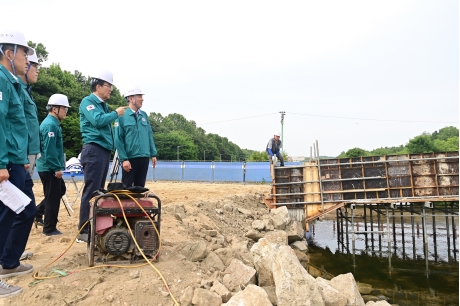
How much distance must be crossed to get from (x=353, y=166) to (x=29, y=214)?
1008 cm

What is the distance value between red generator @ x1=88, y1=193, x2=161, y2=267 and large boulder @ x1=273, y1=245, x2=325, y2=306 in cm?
132

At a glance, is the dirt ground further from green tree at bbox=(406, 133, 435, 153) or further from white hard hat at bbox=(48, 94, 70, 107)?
green tree at bbox=(406, 133, 435, 153)

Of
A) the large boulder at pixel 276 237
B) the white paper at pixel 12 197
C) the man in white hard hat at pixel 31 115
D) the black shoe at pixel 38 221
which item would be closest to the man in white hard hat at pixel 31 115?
the man in white hard hat at pixel 31 115

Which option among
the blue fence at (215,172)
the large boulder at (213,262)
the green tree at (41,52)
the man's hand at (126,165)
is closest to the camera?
the large boulder at (213,262)

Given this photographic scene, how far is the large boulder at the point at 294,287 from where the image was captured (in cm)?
295

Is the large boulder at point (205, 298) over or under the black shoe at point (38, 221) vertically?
under

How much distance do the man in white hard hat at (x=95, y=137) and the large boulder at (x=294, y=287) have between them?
7.91ft

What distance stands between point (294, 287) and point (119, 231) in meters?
1.79

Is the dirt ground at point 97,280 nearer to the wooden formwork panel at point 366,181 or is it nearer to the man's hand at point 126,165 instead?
the man's hand at point 126,165

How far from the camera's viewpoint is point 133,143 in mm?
4672

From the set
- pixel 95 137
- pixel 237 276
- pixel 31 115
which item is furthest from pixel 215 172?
pixel 31 115

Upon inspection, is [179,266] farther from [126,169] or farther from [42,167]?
[42,167]

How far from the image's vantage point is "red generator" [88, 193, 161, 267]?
3.33m

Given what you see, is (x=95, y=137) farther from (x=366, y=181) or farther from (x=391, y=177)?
(x=391, y=177)
